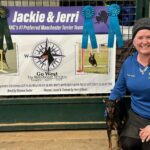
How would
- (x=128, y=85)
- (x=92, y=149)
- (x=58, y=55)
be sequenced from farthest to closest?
(x=58, y=55) → (x=92, y=149) → (x=128, y=85)

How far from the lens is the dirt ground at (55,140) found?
4.95 metres

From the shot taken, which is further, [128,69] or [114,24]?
[114,24]

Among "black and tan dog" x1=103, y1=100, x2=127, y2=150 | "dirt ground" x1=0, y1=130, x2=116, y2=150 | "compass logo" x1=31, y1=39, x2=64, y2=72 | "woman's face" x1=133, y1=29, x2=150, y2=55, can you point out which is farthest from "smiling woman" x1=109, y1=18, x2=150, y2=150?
"compass logo" x1=31, y1=39, x2=64, y2=72

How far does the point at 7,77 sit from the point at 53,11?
103 centimetres

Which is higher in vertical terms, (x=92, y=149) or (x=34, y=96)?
(x=34, y=96)

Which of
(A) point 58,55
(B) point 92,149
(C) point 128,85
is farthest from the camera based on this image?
(A) point 58,55

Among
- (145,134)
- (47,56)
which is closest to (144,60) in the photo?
(145,134)

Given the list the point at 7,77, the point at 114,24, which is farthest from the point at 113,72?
the point at 7,77

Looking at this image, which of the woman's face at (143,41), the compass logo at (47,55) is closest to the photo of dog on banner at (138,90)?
the woman's face at (143,41)

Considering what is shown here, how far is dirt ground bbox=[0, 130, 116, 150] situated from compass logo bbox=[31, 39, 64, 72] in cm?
87

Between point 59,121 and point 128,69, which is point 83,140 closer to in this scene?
point 59,121

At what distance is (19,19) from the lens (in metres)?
5.09

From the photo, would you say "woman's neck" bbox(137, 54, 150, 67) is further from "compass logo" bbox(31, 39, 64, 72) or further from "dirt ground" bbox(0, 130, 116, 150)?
"compass logo" bbox(31, 39, 64, 72)

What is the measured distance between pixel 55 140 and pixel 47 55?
1.09 meters
